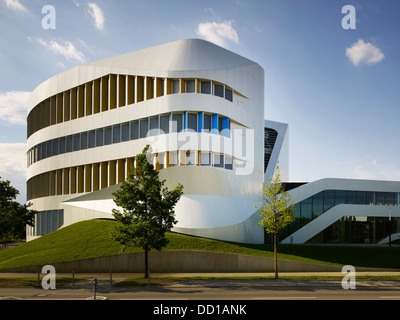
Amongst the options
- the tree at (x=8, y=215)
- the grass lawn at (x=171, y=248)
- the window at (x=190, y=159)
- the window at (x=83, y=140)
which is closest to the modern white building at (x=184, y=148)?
the window at (x=190, y=159)

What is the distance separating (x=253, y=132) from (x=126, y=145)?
12.2 m

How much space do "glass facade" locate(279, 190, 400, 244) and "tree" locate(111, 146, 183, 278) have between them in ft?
72.4

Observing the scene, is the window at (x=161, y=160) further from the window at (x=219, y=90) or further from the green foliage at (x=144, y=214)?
the green foliage at (x=144, y=214)

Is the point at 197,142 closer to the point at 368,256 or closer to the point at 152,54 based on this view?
the point at 152,54

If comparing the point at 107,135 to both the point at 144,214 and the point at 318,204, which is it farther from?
the point at 318,204

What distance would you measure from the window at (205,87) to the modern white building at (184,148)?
0.12 metres

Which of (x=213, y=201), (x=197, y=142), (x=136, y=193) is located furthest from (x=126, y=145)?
(x=136, y=193)

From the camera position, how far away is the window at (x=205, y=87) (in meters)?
34.9

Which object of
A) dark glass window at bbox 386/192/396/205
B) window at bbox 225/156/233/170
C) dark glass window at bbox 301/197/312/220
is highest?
window at bbox 225/156/233/170

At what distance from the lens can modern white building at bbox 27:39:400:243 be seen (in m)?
33.6

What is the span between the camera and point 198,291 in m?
18.1

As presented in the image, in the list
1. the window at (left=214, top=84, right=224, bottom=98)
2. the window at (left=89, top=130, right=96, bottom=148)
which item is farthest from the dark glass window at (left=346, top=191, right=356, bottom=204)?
the window at (left=89, top=130, right=96, bottom=148)

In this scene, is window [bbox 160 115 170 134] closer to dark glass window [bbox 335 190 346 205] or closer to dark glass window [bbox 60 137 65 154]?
dark glass window [bbox 60 137 65 154]

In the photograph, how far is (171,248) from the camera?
27.4m
